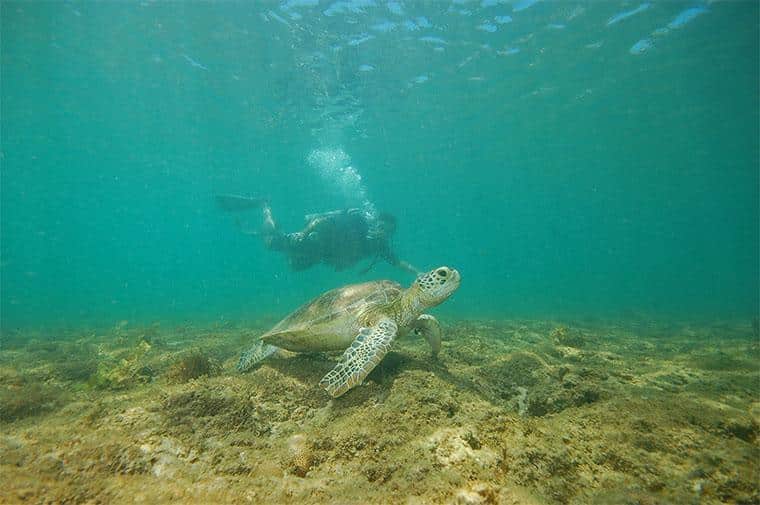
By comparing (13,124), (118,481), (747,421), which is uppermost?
(13,124)

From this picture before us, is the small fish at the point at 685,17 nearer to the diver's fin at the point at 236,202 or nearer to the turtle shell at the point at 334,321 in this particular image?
the turtle shell at the point at 334,321

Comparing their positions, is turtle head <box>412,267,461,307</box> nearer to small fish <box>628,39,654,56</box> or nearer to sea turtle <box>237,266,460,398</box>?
sea turtle <box>237,266,460,398</box>

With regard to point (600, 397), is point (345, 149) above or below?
above

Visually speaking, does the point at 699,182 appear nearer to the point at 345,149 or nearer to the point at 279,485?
the point at 345,149

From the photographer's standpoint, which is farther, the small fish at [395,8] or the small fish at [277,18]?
the small fish at [277,18]

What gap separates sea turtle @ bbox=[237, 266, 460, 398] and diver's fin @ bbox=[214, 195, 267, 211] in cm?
1375

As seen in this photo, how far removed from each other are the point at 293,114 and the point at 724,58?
26618mm

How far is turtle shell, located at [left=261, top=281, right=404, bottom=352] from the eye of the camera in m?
4.07

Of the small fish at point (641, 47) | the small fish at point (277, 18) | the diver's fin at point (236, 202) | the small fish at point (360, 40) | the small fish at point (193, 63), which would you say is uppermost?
the small fish at point (193, 63)

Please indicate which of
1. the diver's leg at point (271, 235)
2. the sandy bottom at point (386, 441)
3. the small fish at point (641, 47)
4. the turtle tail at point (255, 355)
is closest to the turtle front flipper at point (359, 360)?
the sandy bottom at point (386, 441)

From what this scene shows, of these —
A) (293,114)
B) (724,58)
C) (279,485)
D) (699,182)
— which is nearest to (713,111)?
(724,58)

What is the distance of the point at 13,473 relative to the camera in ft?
6.92

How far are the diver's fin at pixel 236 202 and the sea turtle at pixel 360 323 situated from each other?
13749 millimetres

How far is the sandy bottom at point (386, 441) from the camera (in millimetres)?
2010
